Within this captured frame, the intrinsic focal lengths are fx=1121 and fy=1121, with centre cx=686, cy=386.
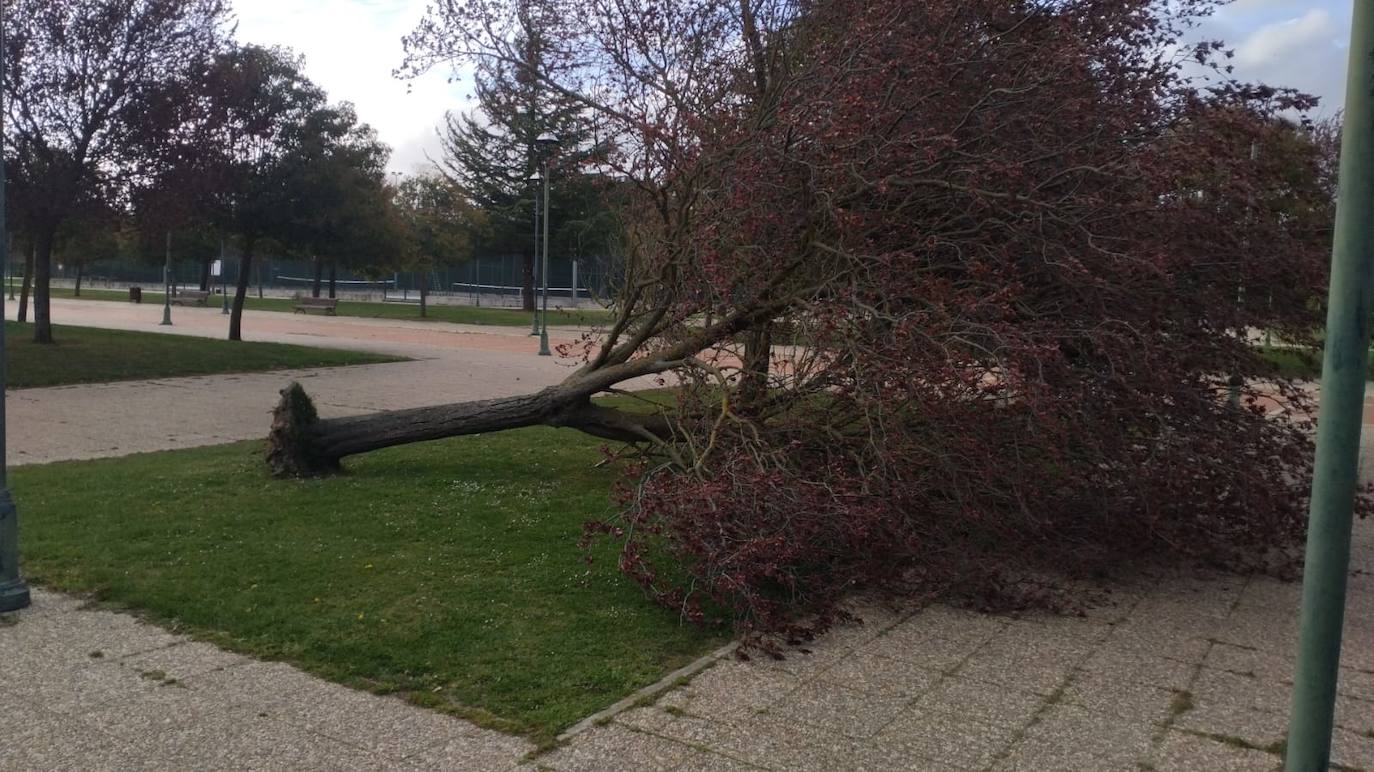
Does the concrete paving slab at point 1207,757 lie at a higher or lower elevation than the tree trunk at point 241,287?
lower

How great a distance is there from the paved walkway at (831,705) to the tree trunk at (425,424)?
3.00 metres

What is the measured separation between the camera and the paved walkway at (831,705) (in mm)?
4000

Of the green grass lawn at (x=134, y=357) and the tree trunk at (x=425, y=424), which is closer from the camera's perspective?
the tree trunk at (x=425, y=424)

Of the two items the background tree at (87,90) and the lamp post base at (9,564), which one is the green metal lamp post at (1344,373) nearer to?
the lamp post base at (9,564)

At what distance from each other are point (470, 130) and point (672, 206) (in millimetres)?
41835

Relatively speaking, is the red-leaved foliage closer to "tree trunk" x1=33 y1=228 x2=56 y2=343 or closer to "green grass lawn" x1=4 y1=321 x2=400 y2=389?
"green grass lawn" x1=4 y1=321 x2=400 y2=389

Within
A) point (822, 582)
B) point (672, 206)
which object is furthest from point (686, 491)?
point (672, 206)

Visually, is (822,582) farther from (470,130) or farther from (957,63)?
(470,130)

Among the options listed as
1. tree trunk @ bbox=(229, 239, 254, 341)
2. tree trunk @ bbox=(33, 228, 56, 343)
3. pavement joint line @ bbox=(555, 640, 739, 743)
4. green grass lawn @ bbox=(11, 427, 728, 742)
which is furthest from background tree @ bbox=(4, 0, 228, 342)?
pavement joint line @ bbox=(555, 640, 739, 743)

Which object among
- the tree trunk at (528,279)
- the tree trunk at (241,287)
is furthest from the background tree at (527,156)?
the tree trunk at (241,287)

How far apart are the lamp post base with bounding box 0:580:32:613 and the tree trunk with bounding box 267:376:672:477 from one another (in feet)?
Result: 10.3

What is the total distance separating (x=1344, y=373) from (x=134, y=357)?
20.7m

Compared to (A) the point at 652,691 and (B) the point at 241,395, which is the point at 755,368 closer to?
(A) the point at 652,691

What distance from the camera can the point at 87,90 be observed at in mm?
18953
